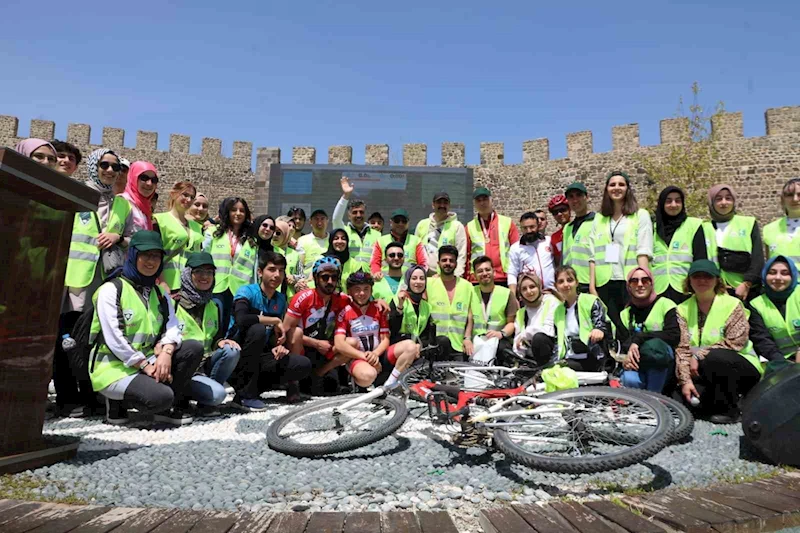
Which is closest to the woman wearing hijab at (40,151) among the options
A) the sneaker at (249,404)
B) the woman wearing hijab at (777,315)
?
the sneaker at (249,404)

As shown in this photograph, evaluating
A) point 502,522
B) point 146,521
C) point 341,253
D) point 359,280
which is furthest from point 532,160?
point 146,521

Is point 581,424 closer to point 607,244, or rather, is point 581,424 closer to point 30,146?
point 607,244

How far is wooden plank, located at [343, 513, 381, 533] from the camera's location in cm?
189

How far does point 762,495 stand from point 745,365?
1.90m

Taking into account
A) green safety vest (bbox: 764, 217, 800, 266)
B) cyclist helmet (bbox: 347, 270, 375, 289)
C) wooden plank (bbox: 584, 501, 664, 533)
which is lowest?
wooden plank (bbox: 584, 501, 664, 533)

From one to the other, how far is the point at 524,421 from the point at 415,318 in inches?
99.5

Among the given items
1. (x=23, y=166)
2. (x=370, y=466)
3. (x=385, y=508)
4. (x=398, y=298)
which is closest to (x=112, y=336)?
(x=23, y=166)

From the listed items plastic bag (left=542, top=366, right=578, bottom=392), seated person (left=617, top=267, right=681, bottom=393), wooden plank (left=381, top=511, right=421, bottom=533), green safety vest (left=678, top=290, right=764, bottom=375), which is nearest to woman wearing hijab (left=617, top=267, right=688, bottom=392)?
seated person (left=617, top=267, right=681, bottom=393)

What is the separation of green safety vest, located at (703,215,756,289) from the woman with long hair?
0.53m

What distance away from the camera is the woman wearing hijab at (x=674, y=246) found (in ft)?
15.8

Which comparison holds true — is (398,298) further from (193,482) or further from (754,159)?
(754,159)

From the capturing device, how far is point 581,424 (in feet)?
9.30

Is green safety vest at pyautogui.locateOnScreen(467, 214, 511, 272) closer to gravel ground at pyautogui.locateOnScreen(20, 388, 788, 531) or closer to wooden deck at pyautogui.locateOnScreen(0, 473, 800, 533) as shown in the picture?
gravel ground at pyautogui.locateOnScreen(20, 388, 788, 531)

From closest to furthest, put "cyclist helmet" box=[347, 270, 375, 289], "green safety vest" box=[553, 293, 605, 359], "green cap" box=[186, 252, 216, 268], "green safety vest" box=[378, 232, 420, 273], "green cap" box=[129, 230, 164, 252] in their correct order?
1. "green cap" box=[129, 230, 164, 252]
2. "green cap" box=[186, 252, 216, 268]
3. "green safety vest" box=[553, 293, 605, 359]
4. "cyclist helmet" box=[347, 270, 375, 289]
5. "green safety vest" box=[378, 232, 420, 273]
